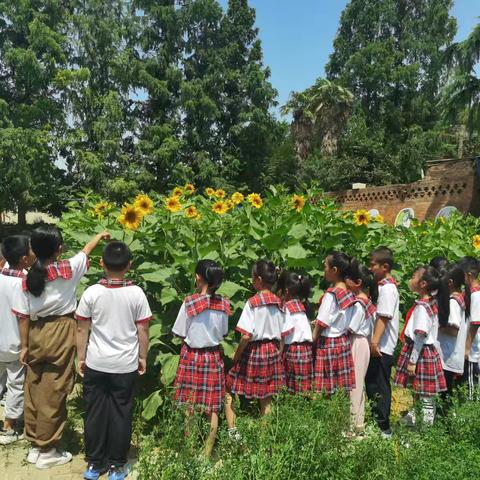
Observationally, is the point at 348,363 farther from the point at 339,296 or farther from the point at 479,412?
the point at 479,412

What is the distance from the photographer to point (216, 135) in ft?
78.7

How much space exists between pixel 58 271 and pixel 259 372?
1.43 metres

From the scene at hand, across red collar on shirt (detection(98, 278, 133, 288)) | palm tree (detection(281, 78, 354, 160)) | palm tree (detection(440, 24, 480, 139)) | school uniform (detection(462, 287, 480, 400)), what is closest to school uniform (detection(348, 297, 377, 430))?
school uniform (detection(462, 287, 480, 400))

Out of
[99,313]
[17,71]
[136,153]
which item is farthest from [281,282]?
[136,153]

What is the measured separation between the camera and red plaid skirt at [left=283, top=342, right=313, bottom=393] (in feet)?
11.8

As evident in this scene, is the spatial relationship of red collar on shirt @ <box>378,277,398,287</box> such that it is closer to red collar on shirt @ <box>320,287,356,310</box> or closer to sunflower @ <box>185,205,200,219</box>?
red collar on shirt @ <box>320,287,356,310</box>

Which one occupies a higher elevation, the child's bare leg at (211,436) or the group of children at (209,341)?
the group of children at (209,341)

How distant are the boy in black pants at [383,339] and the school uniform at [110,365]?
1.78 meters

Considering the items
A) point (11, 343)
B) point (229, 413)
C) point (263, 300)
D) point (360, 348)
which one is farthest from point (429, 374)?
point (11, 343)

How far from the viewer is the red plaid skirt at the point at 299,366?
3585mm

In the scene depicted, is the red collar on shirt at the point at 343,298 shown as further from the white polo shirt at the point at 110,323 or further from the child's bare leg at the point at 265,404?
the white polo shirt at the point at 110,323

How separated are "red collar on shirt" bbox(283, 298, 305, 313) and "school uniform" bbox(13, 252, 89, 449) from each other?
1391 millimetres

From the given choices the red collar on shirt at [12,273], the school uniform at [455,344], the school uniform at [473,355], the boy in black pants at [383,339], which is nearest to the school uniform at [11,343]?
the red collar on shirt at [12,273]

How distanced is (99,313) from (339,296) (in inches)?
63.7
